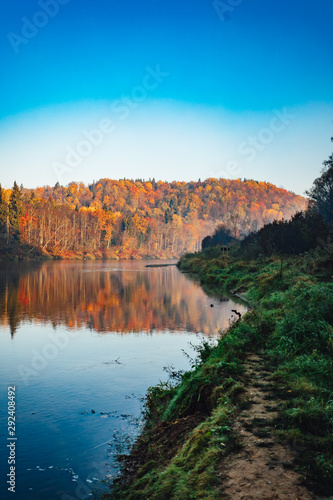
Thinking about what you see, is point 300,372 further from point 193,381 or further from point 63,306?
point 63,306

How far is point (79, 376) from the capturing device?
1045cm

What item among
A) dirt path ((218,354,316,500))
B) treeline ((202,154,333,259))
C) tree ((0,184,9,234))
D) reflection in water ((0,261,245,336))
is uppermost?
tree ((0,184,9,234))

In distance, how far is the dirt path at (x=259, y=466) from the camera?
392 centimetres

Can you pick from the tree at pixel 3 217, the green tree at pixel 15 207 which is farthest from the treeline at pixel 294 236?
the green tree at pixel 15 207

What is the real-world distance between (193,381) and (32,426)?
9.43 ft

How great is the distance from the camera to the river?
240 inches

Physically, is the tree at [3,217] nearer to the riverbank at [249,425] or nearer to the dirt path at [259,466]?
the riverbank at [249,425]

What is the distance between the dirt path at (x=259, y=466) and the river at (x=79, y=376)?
6.56ft

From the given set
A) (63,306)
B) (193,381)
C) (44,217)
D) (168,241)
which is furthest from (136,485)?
(168,241)

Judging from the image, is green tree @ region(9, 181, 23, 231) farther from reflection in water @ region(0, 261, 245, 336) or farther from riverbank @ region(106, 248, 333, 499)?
riverbank @ region(106, 248, 333, 499)

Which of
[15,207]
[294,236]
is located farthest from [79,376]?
[15,207]

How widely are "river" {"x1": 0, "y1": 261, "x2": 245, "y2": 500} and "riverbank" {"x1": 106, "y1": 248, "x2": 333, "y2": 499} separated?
0.62 m

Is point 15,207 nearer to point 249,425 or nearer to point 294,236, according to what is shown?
point 294,236

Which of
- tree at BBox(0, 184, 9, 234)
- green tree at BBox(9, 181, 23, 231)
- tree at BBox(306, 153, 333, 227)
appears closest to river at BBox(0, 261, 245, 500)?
tree at BBox(306, 153, 333, 227)
